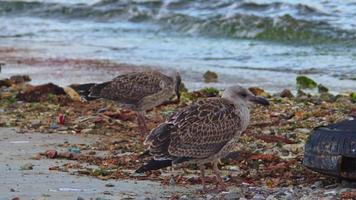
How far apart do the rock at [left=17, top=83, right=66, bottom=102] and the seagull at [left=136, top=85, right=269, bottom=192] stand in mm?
4913

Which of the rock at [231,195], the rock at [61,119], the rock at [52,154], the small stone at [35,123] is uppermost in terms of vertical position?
the rock at [61,119]

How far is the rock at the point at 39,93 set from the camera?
11625 millimetres

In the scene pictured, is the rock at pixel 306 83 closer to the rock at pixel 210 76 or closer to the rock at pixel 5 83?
the rock at pixel 210 76

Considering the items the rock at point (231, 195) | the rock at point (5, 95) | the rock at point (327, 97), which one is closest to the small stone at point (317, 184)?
the rock at point (231, 195)

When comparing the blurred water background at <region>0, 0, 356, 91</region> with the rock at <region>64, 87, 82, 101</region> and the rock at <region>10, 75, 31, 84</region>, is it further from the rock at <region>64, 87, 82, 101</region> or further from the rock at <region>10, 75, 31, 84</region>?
the rock at <region>64, 87, 82, 101</region>

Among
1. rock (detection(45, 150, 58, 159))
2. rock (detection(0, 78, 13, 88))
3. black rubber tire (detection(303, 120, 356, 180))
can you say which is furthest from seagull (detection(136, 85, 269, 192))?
rock (detection(0, 78, 13, 88))

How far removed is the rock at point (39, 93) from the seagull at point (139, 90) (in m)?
1.71

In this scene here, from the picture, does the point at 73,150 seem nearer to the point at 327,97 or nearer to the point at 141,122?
the point at 141,122

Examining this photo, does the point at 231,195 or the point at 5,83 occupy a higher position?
the point at 5,83

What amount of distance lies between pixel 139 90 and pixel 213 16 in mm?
13497

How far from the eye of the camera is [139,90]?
9820 mm

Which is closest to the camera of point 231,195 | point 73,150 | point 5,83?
point 231,195

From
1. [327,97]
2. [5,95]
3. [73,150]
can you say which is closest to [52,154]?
[73,150]

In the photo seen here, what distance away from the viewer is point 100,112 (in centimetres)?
1066
